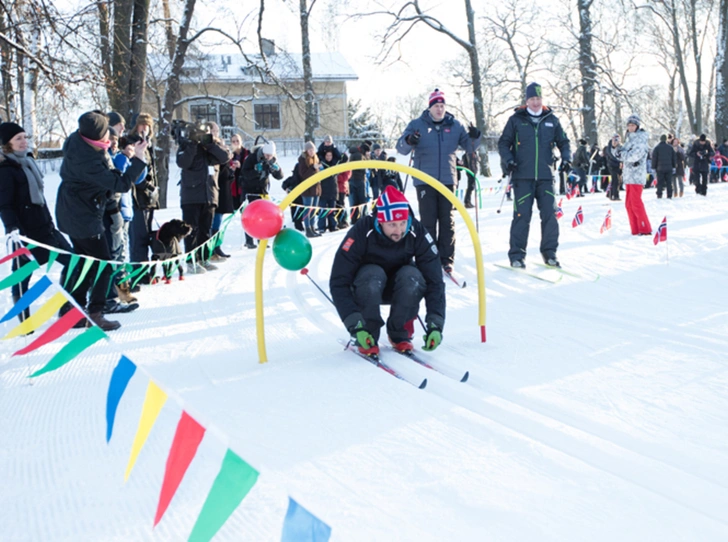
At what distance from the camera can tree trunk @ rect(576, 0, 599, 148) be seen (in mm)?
21547

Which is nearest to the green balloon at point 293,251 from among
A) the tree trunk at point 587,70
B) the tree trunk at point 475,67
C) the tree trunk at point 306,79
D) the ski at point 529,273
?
the ski at point 529,273

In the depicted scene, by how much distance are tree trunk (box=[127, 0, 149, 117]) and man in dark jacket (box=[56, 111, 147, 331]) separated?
26.9 ft

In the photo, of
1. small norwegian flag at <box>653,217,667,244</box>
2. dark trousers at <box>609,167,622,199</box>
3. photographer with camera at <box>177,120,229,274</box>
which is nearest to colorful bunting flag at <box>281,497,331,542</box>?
photographer with camera at <box>177,120,229,274</box>

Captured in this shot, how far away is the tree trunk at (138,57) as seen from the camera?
12789 mm

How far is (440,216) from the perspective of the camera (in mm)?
7168

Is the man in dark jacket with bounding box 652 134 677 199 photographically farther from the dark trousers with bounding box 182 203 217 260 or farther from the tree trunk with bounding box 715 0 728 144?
the dark trousers with bounding box 182 203 217 260

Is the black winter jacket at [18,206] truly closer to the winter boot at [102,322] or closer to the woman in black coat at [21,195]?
the woman in black coat at [21,195]

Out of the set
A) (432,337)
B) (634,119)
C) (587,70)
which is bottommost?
(432,337)

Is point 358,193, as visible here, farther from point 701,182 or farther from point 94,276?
point 701,182

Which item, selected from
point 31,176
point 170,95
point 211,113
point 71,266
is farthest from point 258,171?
point 211,113

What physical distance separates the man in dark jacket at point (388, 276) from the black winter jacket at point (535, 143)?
3255 mm

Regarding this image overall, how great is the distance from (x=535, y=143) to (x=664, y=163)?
930 cm

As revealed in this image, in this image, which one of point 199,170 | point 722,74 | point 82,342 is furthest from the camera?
point 722,74

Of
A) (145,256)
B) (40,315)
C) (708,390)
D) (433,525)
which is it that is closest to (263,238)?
(40,315)
